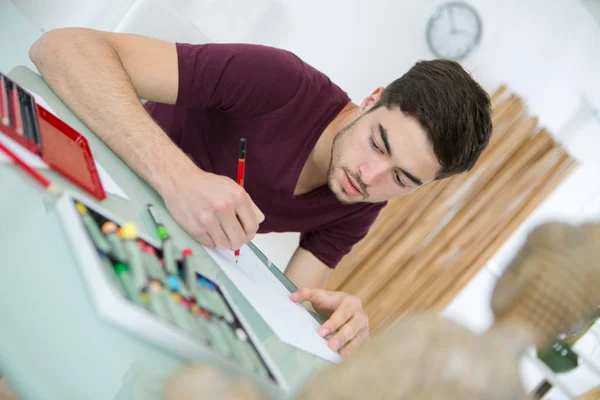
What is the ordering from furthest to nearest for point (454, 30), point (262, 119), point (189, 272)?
→ point (454, 30) → point (262, 119) → point (189, 272)

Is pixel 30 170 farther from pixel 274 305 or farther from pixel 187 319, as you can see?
pixel 274 305

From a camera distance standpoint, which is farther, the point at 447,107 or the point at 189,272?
the point at 447,107

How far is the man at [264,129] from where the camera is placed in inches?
26.6

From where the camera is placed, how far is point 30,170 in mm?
439

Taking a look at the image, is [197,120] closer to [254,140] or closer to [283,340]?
[254,140]

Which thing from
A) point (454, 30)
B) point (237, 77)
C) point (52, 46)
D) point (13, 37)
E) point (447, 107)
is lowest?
point (13, 37)

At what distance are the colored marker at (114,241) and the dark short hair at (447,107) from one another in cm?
68

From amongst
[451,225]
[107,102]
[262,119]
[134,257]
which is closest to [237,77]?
[262,119]

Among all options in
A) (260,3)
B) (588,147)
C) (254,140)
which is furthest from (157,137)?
(588,147)

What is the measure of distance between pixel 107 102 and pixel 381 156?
0.56 metres

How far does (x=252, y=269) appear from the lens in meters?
0.73

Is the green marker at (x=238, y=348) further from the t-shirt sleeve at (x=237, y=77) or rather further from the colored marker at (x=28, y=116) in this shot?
the t-shirt sleeve at (x=237, y=77)

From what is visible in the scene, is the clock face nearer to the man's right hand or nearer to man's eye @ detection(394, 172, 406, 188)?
man's eye @ detection(394, 172, 406, 188)

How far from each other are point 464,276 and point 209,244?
144 centimetres
